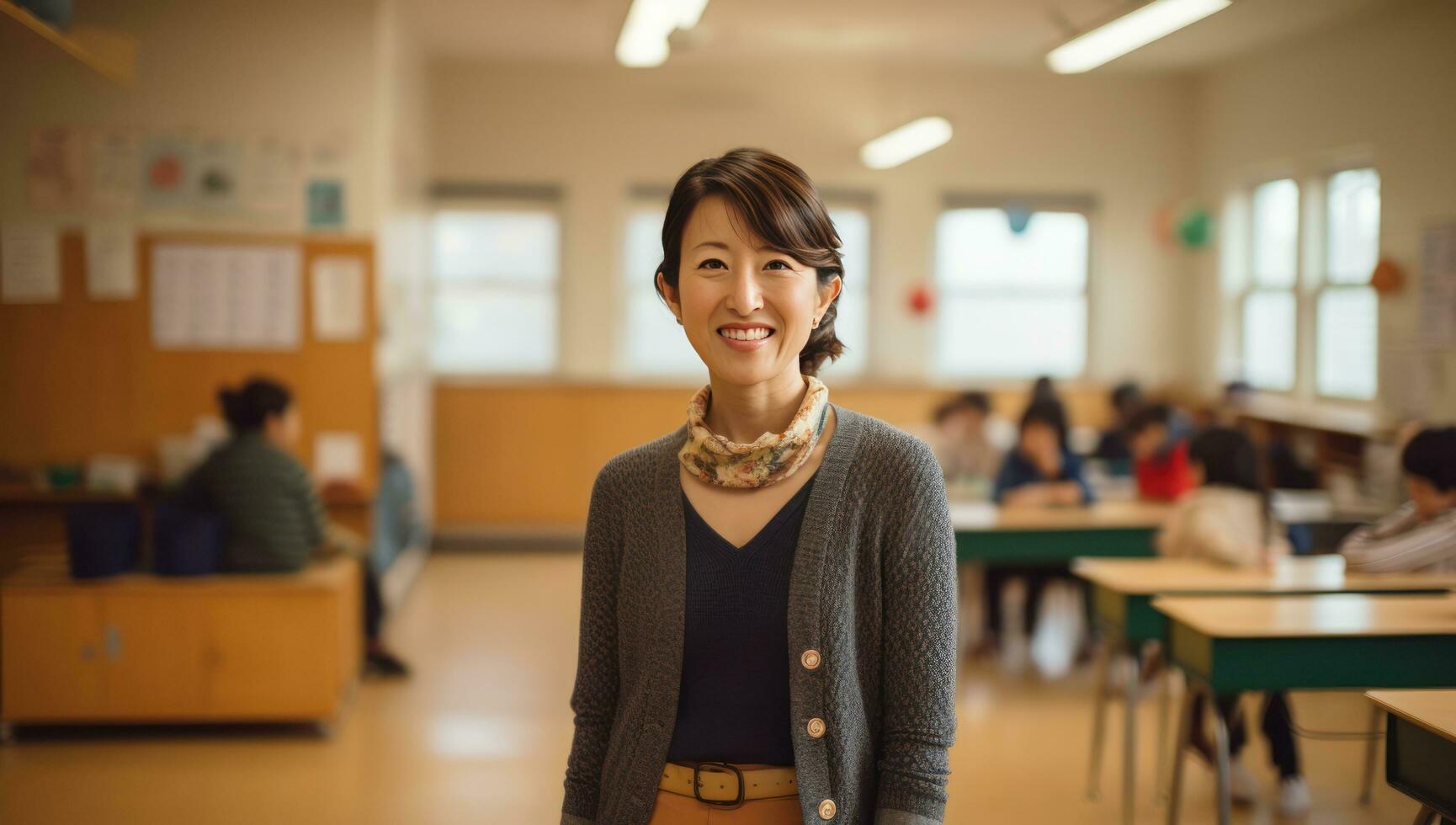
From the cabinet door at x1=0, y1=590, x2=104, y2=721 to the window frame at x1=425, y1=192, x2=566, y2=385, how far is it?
13.7ft

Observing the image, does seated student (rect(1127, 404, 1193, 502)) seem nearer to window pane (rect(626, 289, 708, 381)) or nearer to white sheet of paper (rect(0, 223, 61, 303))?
window pane (rect(626, 289, 708, 381))

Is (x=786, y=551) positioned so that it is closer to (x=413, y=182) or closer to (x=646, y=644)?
(x=646, y=644)

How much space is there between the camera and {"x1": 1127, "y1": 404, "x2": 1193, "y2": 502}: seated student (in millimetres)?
5723

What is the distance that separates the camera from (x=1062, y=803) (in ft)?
13.1

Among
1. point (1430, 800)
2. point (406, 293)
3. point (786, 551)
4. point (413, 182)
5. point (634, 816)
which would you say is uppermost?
point (413, 182)

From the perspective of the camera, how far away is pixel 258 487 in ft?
15.0

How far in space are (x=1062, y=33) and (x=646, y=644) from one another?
6.89 meters

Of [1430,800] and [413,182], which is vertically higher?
[413,182]

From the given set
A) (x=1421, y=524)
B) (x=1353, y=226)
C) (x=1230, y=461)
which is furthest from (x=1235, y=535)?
(x=1353, y=226)

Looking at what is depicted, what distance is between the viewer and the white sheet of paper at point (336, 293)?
538cm

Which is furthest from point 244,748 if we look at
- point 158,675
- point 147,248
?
point 147,248

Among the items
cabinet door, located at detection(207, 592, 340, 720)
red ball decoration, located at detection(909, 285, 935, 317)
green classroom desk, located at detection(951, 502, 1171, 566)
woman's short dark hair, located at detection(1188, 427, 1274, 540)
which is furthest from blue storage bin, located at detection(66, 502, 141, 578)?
red ball decoration, located at detection(909, 285, 935, 317)

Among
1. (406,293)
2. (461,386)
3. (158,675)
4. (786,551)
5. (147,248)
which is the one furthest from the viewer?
(461,386)

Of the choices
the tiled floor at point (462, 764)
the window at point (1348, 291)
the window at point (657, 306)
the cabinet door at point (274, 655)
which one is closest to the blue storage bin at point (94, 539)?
the cabinet door at point (274, 655)
